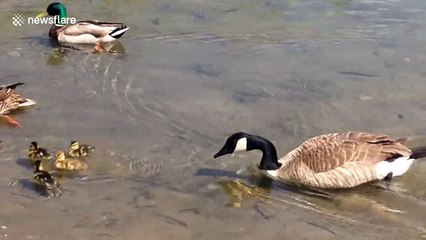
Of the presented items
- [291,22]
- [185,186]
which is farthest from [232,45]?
[185,186]

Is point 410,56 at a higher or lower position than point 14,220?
higher

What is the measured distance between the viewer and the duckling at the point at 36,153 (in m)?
8.98

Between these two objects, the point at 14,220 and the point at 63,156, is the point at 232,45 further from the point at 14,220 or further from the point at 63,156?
the point at 14,220

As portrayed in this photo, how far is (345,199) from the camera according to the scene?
340 inches

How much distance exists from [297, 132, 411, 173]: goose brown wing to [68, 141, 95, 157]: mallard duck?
8.01 feet

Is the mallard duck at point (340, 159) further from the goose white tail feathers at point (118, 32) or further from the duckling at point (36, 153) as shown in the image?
the goose white tail feathers at point (118, 32)

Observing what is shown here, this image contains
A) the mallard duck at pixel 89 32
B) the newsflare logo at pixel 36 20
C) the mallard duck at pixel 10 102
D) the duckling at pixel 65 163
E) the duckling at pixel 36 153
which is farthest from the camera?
the newsflare logo at pixel 36 20

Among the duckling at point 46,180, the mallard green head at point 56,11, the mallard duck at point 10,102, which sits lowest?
the duckling at point 46,180

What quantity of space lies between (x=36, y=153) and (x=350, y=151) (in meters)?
3.51

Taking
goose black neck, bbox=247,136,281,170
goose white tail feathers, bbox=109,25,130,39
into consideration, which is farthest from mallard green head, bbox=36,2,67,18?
goose black neck, bbox=247,136,281,170

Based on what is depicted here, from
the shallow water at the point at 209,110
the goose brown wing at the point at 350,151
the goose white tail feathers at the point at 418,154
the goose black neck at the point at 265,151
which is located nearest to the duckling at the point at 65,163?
the shallow water at the point at 209,110

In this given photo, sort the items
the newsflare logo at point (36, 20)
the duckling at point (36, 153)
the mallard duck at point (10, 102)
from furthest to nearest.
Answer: the newsflare logo at point (36, 20)
the mallard duck at point (10, 102)
the duckling at point (36, 153)

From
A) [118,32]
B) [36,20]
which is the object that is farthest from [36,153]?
[36,20]

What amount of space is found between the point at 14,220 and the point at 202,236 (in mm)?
1872
